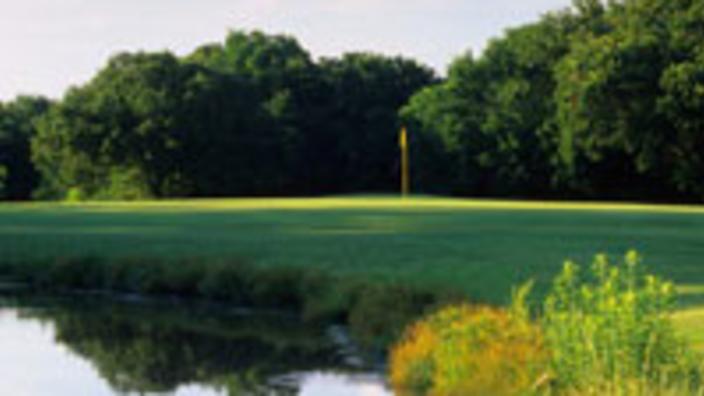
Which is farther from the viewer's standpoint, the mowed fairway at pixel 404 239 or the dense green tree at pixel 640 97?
the dense green tree at pixel 640 97

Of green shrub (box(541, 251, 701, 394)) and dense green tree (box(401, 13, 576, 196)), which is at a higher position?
dense green tree (box(401, 13, 576, 196))

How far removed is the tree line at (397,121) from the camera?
68.9m

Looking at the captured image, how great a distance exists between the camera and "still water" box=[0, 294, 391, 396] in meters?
18.5

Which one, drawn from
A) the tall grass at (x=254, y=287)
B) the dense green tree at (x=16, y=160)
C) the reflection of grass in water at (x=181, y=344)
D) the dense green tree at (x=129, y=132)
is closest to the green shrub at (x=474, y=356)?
the reflection of grass in water at (x=181, y=344)

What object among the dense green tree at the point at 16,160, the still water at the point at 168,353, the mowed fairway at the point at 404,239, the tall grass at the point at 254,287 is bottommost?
the still water at the point at 168,353

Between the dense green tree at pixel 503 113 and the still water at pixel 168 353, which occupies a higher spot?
the dense green tree at pixel 503 113

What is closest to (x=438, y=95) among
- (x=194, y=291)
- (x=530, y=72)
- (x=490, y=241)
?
(x=530, y=72)

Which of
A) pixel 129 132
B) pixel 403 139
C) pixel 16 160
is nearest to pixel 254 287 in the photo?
pixel 403 139

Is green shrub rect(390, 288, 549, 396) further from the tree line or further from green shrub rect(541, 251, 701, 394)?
the tree line

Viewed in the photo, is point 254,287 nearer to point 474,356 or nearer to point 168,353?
point 168,353

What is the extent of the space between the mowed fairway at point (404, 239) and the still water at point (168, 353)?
2633 mm

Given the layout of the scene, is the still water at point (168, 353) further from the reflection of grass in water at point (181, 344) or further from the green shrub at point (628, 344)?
the green shrub at point (628, 344)

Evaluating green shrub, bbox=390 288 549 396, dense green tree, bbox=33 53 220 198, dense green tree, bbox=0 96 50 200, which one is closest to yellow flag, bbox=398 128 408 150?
dense green tree, bbox=33 53 220 198

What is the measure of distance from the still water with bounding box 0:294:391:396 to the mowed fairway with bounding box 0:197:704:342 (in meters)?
2.63
